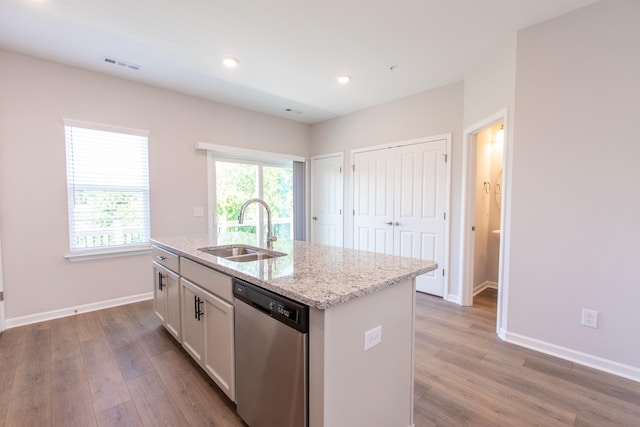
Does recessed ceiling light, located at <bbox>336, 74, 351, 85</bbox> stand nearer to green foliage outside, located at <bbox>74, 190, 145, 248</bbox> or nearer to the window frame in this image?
the window frame

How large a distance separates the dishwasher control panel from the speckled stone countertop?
4 centimetres

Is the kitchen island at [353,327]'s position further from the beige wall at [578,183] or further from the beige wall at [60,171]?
the beige wall at [60,171]

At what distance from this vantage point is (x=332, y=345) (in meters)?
1.11

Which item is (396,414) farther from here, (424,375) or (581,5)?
(581,5)

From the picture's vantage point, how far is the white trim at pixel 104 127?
9.91 feet

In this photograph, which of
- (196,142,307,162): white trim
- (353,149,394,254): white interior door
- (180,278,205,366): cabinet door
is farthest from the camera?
(353,149,394,254): white interior door

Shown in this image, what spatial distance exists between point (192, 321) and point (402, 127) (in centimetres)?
349

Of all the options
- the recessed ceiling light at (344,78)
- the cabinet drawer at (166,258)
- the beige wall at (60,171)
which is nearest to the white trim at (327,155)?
the recessed ceiling light at (344,78)

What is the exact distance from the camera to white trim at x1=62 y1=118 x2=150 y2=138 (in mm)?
3020

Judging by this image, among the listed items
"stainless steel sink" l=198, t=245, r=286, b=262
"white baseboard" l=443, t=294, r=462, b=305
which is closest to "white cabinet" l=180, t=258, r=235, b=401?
"stainless steel sink" l=198, t=245, r=286, b=262

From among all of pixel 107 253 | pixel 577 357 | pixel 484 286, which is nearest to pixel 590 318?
pixel 577 357

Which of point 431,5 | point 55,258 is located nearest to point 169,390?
point 55,258

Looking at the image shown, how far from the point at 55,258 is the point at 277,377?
125 inches

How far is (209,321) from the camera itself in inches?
71.8
